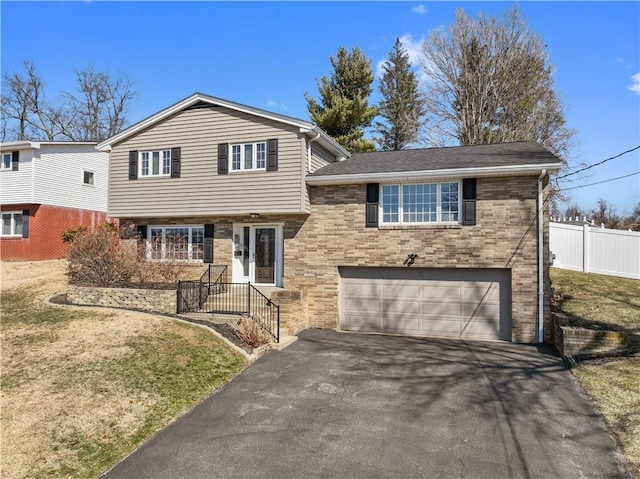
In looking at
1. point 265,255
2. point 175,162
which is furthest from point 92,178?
point 265,255

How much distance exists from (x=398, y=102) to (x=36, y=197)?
25.5 metres

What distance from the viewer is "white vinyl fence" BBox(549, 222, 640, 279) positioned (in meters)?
15.2

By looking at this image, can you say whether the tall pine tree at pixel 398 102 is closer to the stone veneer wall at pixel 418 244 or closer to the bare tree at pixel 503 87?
the bare tree at pixel 503 87

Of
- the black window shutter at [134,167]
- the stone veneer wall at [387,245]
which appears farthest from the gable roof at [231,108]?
the stone veneer wall at [387,245]

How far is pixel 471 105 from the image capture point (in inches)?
1021

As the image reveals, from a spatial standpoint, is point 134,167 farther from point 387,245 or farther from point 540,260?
point 540,260

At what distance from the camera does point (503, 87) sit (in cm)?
2531

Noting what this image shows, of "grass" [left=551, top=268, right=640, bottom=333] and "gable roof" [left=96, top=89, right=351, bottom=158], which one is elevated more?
"gable roof" [left=96, top=89, right=351, bottom=158]

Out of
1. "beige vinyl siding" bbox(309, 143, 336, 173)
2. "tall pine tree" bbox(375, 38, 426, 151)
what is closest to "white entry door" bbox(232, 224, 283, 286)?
"beige vinyl siding" bbox(309, 143, 336, 173)

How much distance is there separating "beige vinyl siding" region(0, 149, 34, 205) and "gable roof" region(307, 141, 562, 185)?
1602 centimetres

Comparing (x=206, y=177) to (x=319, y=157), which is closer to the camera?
(x=206, y=177)

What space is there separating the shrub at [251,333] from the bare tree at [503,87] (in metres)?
20.1

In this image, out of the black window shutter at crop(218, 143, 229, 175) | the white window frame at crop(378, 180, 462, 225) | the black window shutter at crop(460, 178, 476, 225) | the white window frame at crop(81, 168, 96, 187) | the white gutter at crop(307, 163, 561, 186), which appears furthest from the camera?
the white window frame at crop(81, 168, 96, 187)

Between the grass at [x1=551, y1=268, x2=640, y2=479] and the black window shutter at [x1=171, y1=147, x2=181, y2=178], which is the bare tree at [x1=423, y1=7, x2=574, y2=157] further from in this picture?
the black window shutter at [x1=171, y1=147, x2=181, y2=178]
